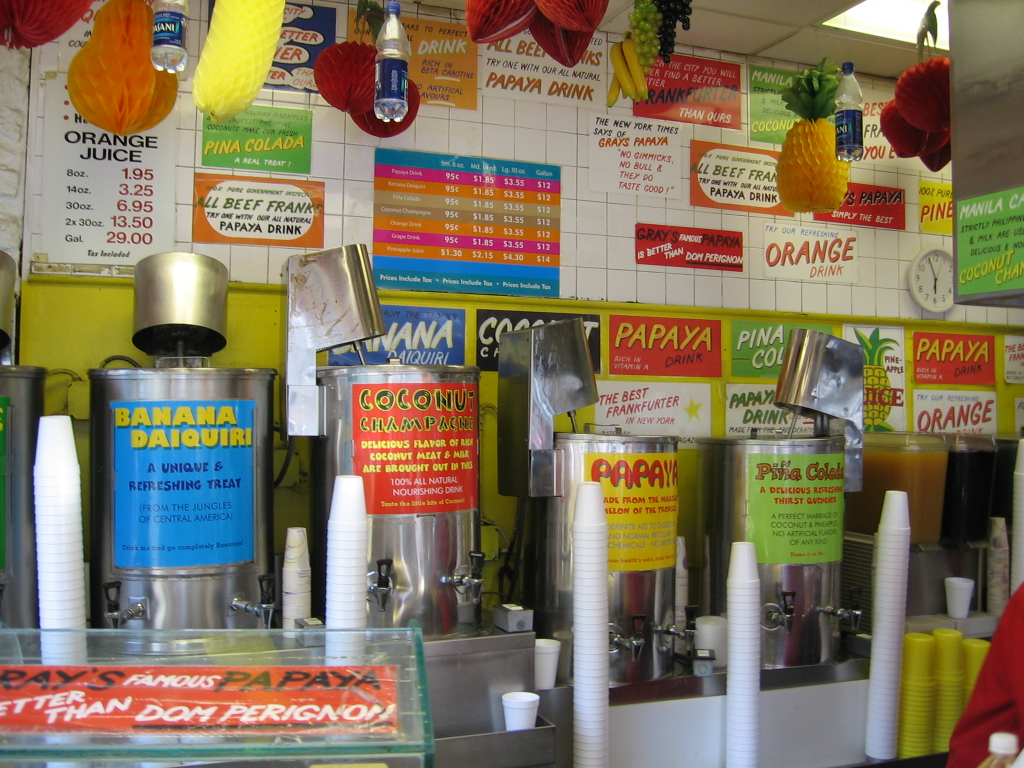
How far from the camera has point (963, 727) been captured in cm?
169

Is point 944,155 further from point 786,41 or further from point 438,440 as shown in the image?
point 438,440

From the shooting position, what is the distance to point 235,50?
183cm

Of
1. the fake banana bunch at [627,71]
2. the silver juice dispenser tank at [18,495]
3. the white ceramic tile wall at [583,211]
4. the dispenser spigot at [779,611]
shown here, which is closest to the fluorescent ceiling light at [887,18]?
the white ceramic tile wall at [583,211]

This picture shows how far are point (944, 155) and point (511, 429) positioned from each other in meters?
1.92

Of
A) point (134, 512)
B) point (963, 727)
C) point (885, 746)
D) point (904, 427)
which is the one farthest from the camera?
point (904, 427)

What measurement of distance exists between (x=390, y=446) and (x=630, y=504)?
2.19 feet

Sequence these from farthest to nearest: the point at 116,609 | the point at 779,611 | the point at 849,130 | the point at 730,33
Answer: the point at 730,33
the point at 849,130
the point at 779,611
the point at 116,609

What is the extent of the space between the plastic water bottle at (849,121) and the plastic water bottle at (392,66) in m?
1.42

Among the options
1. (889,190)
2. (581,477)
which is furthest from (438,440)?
(889,190)

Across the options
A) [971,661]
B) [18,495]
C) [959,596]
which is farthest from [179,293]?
[959,596]

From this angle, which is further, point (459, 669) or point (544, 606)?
point (544, 606)

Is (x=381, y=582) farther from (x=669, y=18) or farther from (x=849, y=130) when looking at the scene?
(x=849, y=130)

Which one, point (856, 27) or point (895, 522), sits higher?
point (856, 27)

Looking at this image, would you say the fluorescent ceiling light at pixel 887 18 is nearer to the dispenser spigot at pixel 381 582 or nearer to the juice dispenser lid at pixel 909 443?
the juice dispenser lid at pixel 909 443
